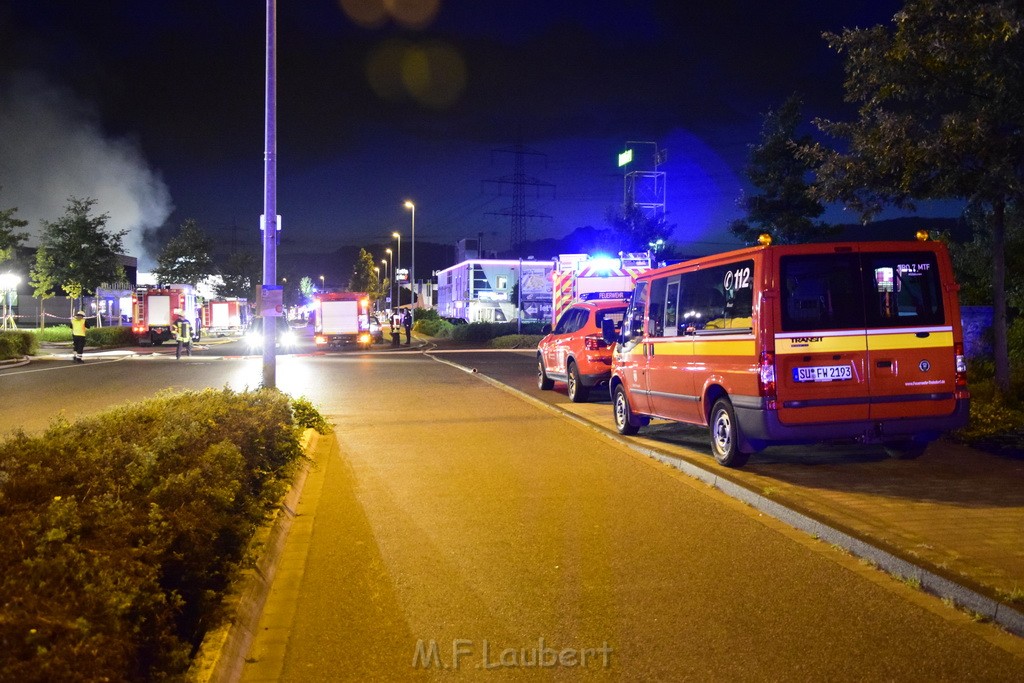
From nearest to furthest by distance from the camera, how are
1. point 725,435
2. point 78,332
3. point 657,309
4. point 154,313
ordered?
point 725,435
point 657,309
point 78,332
point 154,313

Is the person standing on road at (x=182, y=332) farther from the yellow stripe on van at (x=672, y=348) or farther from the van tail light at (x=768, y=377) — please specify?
the van tail light at (x=768, y=377)

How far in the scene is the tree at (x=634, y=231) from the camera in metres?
43.7

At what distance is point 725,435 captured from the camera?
977cm

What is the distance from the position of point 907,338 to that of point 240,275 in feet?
357

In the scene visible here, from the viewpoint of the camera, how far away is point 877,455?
10.3 m

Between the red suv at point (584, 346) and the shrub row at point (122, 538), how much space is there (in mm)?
8514

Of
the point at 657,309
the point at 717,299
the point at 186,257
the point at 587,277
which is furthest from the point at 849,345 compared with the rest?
the point at 186,257

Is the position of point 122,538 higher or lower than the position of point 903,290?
lower

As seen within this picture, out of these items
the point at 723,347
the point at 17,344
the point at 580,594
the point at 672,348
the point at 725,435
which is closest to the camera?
the point at 580,594

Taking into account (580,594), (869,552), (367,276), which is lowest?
(580,594)

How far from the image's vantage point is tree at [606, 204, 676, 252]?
143ft

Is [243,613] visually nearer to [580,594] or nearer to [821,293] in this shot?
[580,594]

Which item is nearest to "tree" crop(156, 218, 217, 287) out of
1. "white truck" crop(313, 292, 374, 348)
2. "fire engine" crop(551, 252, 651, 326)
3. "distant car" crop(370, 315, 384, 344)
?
"distant car" crop(370, 315, 384, 344)

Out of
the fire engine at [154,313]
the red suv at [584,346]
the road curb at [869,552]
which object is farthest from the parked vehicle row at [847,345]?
the fire engine at [154,313]
